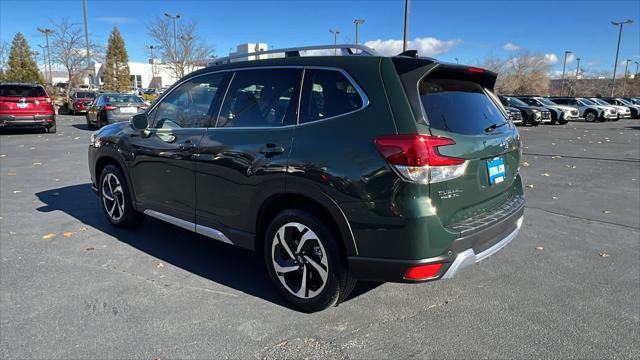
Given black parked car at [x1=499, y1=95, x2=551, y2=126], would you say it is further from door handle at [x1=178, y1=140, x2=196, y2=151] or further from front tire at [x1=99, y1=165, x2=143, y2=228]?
door handle at [x1=178, y1=140, x2=196, y2=151]

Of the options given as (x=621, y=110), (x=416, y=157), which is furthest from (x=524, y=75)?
(x=416, y=157)

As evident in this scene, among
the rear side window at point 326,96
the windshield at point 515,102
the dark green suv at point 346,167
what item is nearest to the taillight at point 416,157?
the dark green suv at point 346,167

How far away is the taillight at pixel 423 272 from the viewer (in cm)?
276

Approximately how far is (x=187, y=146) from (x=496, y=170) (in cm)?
253

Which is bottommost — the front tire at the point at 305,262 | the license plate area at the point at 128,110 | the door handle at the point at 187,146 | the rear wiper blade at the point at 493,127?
the front tire at the point at 305,262

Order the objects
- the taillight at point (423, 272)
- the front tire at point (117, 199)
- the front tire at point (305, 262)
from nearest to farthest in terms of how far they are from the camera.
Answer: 1. the taillight at point (423, 272)
2. the front tire at point (305, 262)
3. the front tire at point (117, 199)

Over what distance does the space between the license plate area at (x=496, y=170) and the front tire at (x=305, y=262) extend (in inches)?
46.7

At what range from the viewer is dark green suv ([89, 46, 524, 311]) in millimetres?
2730

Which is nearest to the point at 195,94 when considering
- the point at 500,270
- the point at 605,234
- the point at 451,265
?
the point at 451,265

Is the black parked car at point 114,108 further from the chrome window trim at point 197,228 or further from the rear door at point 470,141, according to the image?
the rear door at point 470,141

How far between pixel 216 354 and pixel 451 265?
156 centimetres

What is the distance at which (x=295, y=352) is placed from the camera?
2.80m

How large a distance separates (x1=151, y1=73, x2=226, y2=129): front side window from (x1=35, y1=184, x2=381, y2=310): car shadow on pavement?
125 cm

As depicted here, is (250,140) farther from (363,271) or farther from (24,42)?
(24,42)
